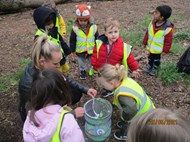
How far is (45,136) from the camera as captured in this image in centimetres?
221

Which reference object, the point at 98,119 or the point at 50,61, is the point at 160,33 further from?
the point at 50,61

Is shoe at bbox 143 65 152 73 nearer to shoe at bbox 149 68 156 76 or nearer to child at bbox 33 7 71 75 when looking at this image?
shoe at bbox 149 68 156 76

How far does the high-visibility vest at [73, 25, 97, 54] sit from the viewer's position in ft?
15.3

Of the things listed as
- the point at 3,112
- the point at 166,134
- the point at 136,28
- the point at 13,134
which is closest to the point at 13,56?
the point at 3,112

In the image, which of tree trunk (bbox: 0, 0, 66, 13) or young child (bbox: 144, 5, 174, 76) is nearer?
young child (bbox: 144, 5, 174, 76)

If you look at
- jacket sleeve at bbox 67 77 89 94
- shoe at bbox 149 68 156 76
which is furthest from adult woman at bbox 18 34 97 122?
shoe at bbox 149 68 156 76

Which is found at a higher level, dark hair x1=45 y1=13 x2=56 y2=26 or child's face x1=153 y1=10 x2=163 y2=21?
dark hair x1=45 y1=13 x2=56 y2=26

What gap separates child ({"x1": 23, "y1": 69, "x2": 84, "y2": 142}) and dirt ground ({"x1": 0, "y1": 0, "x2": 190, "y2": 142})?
166 cm

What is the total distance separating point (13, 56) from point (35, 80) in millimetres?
4230

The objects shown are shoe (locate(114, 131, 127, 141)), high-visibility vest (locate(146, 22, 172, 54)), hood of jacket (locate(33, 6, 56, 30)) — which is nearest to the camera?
shoe (locate(114, 131, 127, 141))

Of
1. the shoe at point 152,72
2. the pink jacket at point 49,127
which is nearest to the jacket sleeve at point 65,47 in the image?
the shoe at point 152,72

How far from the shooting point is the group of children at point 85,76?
228 centimetres

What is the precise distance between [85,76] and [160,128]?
12.3 feet
